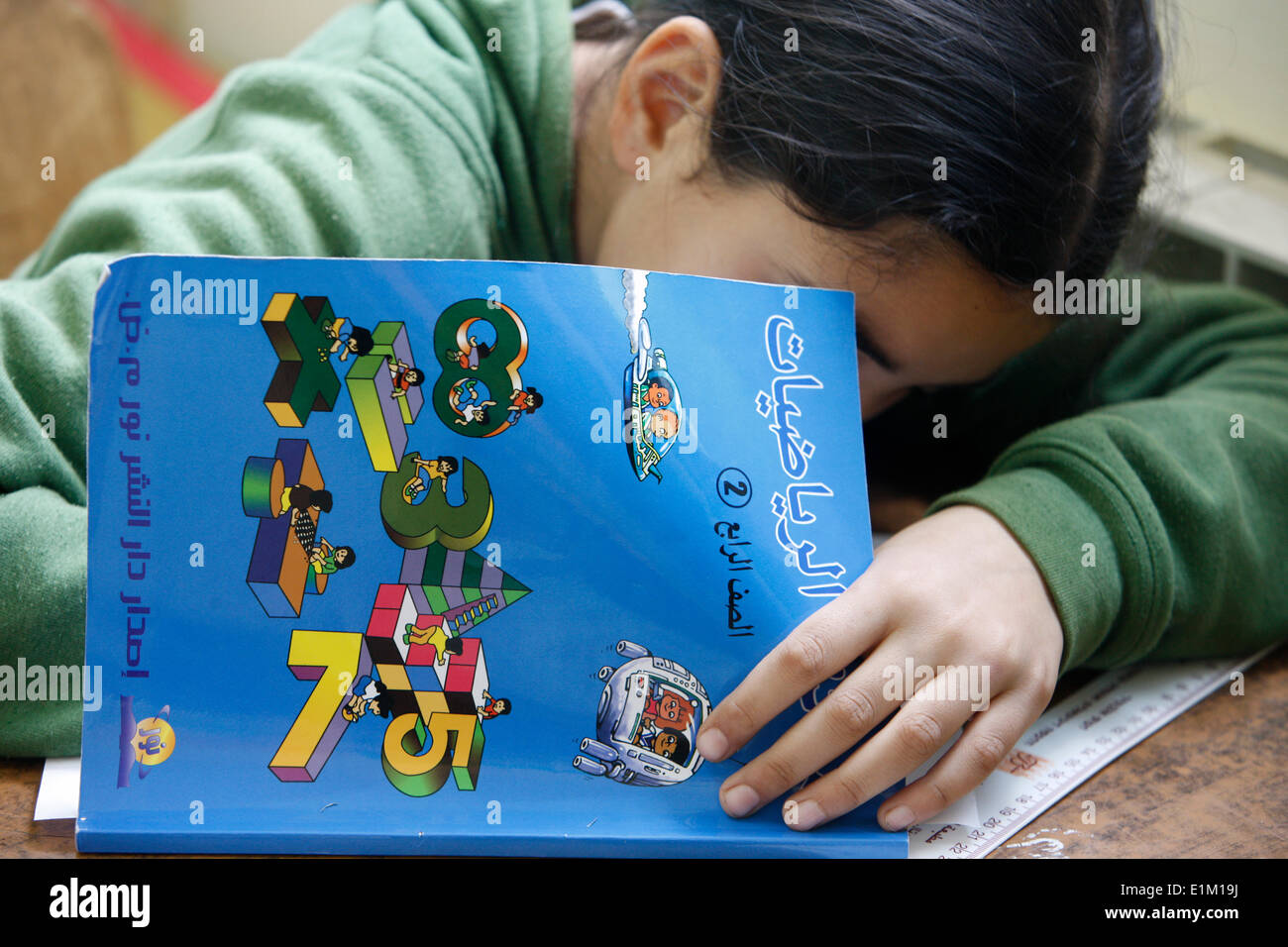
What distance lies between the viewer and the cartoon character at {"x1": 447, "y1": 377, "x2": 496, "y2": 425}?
488 mm

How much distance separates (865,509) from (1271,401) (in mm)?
389

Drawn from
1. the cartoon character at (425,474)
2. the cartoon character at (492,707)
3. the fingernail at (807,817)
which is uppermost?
the cartoon character at (425,474)

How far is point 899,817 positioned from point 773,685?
0.08 m

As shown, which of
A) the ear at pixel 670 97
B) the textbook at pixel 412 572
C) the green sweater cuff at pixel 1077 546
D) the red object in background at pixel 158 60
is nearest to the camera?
the textbook at pixel 412 572

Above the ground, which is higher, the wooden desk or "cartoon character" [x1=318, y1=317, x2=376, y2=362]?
"cartoon character" [x1=318, y1=317, x2=376, y2=362]

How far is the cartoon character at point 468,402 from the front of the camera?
1.60 ft

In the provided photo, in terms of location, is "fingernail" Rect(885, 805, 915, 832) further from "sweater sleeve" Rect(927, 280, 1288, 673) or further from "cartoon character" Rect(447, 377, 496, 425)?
"cartoon character" Rect(447, 377, 496, 425)

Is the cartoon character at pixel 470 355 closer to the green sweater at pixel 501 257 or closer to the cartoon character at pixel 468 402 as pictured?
the cartoon character at pixel 468 402

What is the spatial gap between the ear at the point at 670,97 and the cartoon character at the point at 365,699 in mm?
402

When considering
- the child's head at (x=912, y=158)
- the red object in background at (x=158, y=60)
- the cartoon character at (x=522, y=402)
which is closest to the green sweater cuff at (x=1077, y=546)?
the child's head at (x=912, y=158)

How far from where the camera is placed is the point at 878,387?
0.70 metres

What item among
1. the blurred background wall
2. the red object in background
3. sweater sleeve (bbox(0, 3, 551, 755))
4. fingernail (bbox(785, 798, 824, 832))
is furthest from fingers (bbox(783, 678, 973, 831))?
the red object in background

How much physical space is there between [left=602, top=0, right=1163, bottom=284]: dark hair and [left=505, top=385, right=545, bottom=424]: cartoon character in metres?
0.24

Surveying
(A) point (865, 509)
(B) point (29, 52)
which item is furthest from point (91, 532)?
(B) point (29, 52)
